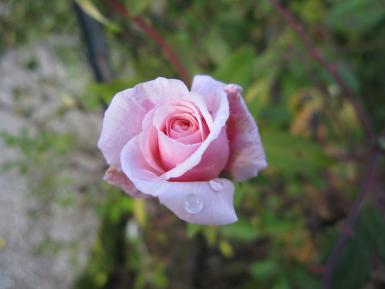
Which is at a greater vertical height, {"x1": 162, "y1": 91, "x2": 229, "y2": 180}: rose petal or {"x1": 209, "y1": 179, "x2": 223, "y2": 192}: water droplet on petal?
{"x1": 162, "y1": 91, "x2": 229, "y2": 180}: rose petal

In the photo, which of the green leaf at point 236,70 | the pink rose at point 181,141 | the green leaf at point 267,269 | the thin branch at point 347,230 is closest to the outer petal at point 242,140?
the pink rose at point 181,141

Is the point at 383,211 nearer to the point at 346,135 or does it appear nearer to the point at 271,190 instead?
the point at 346,135

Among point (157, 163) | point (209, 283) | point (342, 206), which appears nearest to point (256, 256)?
point (209, 283)

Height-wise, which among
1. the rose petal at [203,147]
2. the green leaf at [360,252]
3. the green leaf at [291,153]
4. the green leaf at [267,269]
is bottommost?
the green leaf at [267,269]

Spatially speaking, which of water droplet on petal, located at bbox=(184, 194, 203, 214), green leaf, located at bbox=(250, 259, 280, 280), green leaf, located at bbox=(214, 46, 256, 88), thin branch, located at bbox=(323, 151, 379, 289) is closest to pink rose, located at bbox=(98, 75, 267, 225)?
water droplet on petal, located at bbox=(184, 194, 203, 214)

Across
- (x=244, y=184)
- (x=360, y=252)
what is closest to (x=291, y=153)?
(x=244, y=184)

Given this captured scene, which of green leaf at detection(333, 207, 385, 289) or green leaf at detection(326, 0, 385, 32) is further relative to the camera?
green leaf at detection(326, 0, 385, 32)

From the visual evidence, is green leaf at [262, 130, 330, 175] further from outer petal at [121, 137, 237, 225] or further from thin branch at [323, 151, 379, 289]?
outer petal at [121, 137, 237, 225]

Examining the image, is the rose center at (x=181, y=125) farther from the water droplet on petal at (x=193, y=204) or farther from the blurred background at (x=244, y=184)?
the blurred background at (x=244, y=184)
